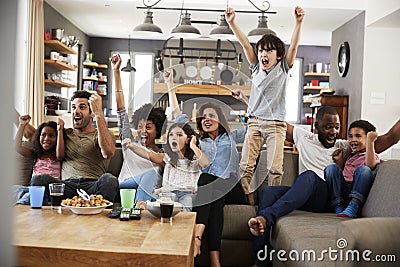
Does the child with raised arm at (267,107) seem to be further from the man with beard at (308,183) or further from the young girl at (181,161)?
the young girl at (181,161)

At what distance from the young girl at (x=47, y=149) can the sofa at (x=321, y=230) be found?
1.33 ft

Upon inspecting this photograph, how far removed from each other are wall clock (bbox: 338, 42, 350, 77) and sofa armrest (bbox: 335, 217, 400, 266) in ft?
19.1

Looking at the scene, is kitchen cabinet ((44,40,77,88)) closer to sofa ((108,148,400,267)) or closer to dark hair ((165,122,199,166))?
sofa ((108,148,400,267))

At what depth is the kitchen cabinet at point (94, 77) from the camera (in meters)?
9.61

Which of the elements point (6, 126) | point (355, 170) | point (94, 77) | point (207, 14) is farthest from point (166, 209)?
point (94, 77)

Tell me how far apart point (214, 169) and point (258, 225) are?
1.33 ft

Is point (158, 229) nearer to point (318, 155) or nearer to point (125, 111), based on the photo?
point (125, 111)

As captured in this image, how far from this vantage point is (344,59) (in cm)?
740

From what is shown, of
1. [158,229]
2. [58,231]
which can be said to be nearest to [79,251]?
[58,231]

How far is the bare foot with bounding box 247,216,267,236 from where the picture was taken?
279 cm

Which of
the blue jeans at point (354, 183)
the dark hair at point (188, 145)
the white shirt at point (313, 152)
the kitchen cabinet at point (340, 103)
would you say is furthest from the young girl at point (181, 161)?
the kitchen cabinet at point (340, 103)

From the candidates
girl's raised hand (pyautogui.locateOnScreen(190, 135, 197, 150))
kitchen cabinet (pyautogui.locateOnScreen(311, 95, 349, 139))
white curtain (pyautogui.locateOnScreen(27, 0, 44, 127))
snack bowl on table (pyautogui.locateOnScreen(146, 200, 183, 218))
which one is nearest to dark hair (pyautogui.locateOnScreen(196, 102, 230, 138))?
girl's raised hand (pyautogui.locateOnScreen(190, 135, 197, 150))

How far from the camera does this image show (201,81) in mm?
2684

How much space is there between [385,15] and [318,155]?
324cm
